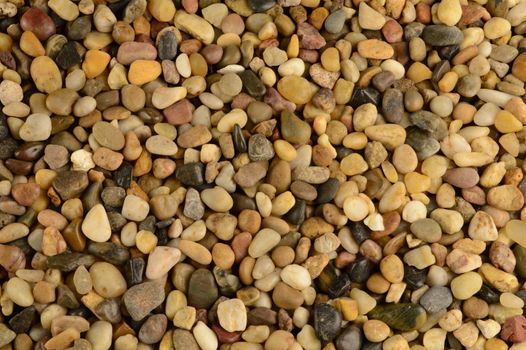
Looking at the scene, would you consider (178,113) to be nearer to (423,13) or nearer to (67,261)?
(67,261)

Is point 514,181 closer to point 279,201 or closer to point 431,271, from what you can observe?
point 431,271

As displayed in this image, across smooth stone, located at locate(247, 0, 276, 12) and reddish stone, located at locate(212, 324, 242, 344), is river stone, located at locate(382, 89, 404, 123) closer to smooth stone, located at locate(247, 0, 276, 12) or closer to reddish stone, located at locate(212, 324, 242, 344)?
smooth stone, located at locate(247, 0, 276, 12)

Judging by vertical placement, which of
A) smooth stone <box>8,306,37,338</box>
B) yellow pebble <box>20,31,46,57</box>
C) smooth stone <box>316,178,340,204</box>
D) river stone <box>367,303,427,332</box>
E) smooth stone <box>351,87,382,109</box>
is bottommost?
smooth stone <box>8,306,37,338</box>

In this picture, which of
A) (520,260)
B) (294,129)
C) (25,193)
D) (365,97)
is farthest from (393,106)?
(25,193)

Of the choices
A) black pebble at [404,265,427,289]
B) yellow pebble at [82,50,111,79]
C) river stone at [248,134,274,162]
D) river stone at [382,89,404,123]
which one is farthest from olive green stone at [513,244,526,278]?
yellow pebble at [82,50,111,79]

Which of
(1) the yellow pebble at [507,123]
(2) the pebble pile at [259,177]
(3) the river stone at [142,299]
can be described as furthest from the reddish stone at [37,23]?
(1) the yellow pebble at [507,123]

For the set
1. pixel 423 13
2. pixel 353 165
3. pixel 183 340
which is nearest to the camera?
pixel 183 340

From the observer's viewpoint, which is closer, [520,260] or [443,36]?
[520,260]
